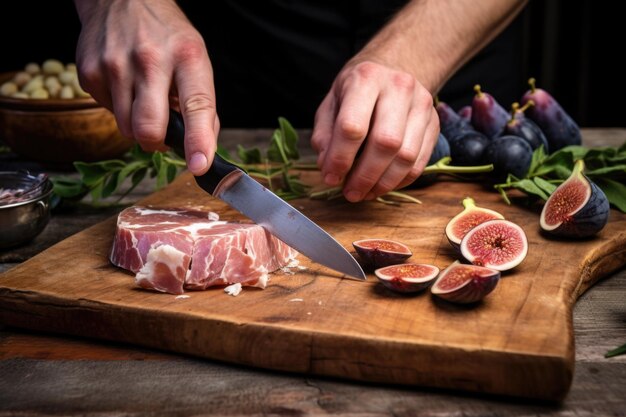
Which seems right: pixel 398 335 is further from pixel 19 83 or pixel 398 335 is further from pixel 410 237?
pixel 19 83

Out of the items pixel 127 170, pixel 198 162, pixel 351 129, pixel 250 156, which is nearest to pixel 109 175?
pixel 127 170

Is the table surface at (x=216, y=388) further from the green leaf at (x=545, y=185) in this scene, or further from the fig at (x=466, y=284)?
the green leaf at (x=545, y=185)

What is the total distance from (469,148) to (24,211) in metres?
1.47

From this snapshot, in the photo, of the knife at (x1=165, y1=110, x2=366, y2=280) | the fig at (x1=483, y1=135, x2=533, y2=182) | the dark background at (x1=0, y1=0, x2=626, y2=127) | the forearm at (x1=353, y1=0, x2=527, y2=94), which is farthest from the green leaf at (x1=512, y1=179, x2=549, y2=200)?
the dark background at (x1=0, y1=0, x2=626, y2=127)

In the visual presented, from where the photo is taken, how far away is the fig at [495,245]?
5.47 ft

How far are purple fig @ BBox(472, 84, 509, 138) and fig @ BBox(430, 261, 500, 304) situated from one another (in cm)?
106

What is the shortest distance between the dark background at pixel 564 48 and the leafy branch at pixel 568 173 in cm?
217

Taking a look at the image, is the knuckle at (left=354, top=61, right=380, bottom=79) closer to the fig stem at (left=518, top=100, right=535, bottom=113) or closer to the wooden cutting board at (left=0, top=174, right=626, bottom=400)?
the wooden cutting board at (left=0, top=174, right=626, bottom=400)

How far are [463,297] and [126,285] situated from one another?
2.63 ft

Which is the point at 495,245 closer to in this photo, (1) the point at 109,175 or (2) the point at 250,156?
(2) the point at 250,156

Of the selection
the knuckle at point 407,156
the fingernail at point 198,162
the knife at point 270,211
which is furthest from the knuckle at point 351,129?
the fingernail at point 198,162

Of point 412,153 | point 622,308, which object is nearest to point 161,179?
point 412,153

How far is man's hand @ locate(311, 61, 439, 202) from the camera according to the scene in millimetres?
1901

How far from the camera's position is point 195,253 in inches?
65.1
